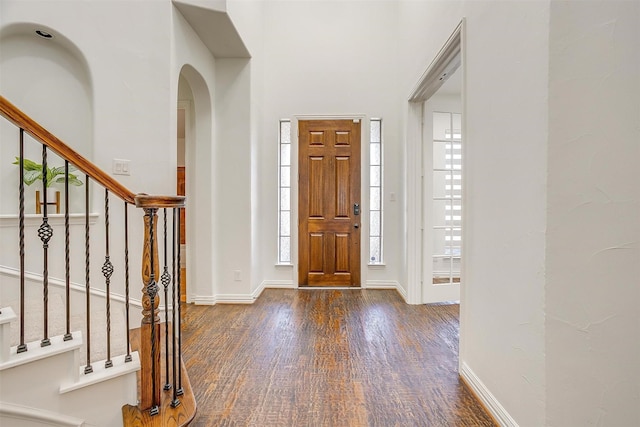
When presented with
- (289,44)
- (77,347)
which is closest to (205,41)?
(289,44)

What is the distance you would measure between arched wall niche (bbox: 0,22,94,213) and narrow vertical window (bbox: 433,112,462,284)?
3209 millimetres

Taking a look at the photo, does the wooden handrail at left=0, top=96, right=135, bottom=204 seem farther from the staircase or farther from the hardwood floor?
the hardwood floor

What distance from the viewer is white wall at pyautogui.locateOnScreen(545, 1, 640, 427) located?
127 centimetres

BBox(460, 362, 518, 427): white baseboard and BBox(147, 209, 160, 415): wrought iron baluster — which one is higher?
BBox(147, 209, 160, 415): wrought iron baluster

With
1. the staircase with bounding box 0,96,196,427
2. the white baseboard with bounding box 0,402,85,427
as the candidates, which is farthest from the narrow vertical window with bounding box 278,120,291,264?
the white baseboard with bounding box 0,402,85,427

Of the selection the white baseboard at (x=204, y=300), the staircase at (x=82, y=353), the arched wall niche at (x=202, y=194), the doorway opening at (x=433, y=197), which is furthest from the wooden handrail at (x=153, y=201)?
the doorway opening at (x=433, y=197)

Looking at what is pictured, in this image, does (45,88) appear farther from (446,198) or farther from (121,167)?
(446,198)

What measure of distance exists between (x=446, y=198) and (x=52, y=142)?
3.38m

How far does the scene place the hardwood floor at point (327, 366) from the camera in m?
1.74

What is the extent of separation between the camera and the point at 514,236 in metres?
1.52

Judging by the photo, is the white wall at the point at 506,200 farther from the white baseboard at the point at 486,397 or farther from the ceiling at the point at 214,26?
the ceiling at the point at 214,26

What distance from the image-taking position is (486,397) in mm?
1783

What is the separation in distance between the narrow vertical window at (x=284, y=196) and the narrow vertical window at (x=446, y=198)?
1.82m

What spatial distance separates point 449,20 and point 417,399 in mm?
2407
